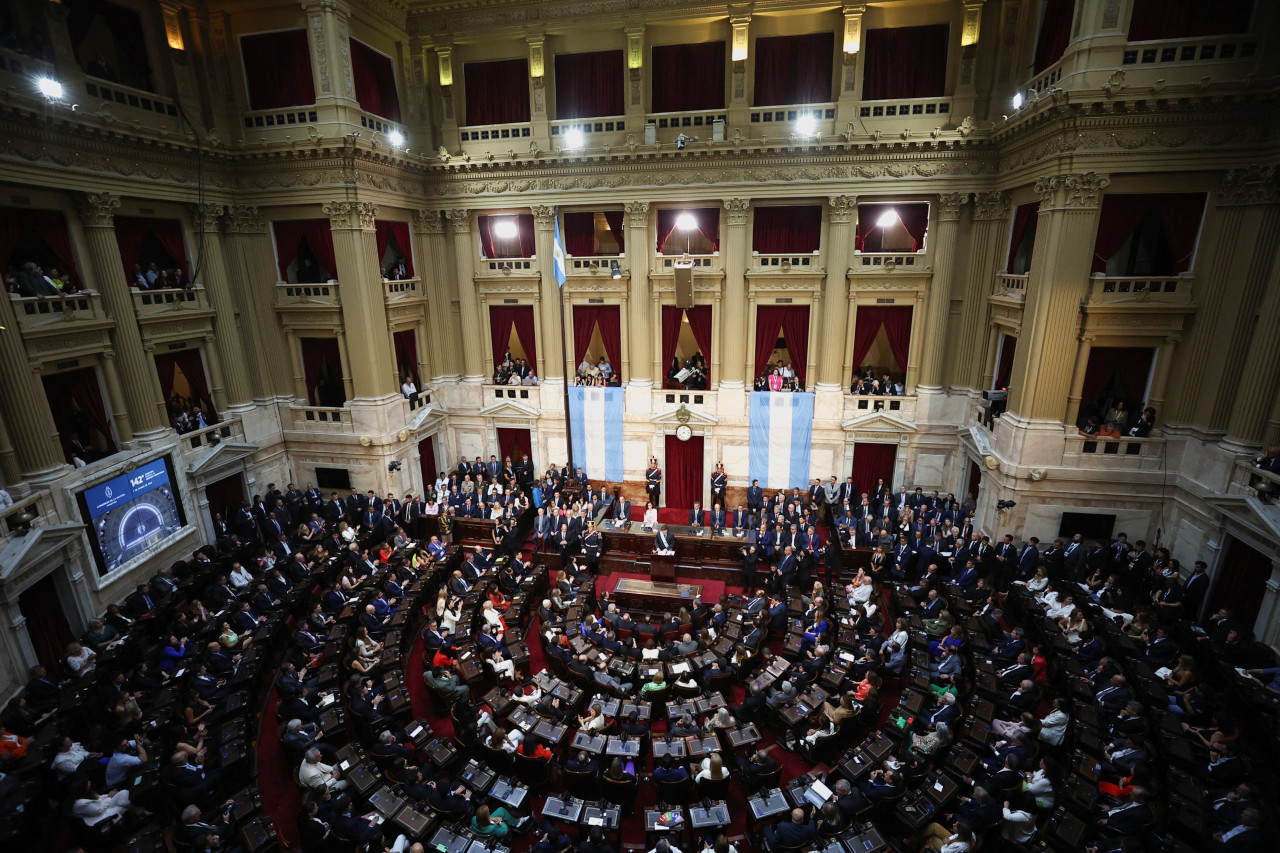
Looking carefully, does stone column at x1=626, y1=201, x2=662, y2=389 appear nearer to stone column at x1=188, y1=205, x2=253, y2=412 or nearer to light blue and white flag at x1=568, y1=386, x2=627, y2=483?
light blue and white flag at x1=568, y1=386, x2=627, y2=483

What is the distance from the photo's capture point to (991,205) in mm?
17562

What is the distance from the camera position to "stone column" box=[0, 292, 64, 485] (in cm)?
1222

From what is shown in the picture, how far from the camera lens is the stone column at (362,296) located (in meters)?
17.4

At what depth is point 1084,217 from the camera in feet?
45.8

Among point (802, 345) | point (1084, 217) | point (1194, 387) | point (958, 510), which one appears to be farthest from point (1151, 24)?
point (958, 510)

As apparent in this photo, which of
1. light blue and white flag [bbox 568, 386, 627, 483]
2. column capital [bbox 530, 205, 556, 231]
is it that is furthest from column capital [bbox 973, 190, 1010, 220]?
column capital [bbox 530, 205, 556, 231]

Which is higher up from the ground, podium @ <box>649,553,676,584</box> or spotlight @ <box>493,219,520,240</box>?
spotlight @ <box>493,219,520,240</box>

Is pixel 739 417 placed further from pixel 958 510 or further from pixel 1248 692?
pixel 1248 692

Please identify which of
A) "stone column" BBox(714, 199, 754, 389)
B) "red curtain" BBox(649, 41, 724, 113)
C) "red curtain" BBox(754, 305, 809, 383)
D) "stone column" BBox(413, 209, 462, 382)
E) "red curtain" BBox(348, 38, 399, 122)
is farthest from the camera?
"stone column" BBox(413, 209, 462, 382)

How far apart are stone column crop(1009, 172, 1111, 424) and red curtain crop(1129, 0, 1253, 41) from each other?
9.88ft

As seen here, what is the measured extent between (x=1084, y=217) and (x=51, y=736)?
75.3 feet

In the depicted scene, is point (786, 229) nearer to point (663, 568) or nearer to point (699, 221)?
point (699, 221)

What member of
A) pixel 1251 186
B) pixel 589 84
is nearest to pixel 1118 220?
pixel 1251 186

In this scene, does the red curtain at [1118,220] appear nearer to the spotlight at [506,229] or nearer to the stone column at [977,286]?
the stone column at [977,286]
